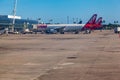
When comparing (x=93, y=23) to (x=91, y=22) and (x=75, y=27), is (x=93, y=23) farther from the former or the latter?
(x=75, y=27)

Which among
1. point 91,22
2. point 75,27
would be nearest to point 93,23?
point 91,22

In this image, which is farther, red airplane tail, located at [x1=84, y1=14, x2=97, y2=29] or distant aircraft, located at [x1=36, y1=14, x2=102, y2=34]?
red airplane tail, located at [x1=84, y1=14, x2=97, y2=29]

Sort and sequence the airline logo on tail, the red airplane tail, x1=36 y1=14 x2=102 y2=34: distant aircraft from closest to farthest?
x1=36 y1=14 x2=102 y2=34: distant aircraft < the red airplane tail < the airline logo on tail

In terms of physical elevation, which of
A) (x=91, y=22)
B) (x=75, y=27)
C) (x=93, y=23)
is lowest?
(x=75, y=27)

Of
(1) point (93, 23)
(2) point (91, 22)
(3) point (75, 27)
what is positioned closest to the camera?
(3) point (75, 27)

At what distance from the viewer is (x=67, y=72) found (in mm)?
22656

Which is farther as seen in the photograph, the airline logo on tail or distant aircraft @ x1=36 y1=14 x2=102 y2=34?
the airline logo on tail

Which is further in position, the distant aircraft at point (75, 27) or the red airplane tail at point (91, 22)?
the red airplane tail at point (91, 22)

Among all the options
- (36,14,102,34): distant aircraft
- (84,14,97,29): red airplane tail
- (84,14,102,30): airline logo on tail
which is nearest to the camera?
(36,14,102,34): distant aircraft

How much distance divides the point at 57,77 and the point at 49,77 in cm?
41

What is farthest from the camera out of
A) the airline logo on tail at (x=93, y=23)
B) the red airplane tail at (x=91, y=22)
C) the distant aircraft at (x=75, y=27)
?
the airline logo on tail at (x=93, y=23)

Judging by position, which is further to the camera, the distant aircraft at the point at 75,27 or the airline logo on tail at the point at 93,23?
the airline logo on tail at the point at 93,23

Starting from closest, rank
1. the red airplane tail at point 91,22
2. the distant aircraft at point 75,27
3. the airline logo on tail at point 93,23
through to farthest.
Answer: the distant aircraft at point 75,27 < the red airplane tail at point 91,22 < the airline logo on tail at point 93,23

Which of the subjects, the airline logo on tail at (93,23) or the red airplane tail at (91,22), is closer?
the red airplane tail at (91,22)
